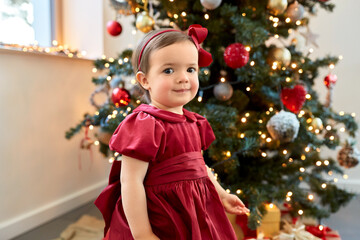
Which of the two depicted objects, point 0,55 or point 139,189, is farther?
point 0,55

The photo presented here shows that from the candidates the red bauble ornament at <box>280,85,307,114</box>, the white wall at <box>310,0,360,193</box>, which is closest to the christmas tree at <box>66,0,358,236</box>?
the red bauble ornament at <box>280,85,307,114</box>

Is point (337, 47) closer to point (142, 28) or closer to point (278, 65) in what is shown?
point (278, 65)

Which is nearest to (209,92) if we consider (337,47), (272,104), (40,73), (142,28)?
(272,104)

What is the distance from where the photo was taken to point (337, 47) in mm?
2508

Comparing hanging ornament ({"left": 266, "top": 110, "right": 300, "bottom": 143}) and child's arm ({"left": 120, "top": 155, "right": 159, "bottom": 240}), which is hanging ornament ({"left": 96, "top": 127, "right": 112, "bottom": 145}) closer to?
hanging ornament ({"left": 266, "top": 110, "right": 300, "bottom": 143})

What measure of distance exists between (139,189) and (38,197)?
1.34m

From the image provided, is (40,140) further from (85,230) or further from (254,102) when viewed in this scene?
(254,102)

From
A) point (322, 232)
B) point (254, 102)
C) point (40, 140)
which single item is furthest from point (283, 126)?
point (40, 140)

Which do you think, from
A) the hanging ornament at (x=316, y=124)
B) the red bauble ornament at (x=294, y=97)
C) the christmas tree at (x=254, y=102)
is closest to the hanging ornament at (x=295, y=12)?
the christmas tree at (x=254, y=102)

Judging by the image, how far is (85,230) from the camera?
1.84 m

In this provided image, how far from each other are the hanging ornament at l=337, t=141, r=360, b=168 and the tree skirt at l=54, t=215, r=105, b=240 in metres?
1.34

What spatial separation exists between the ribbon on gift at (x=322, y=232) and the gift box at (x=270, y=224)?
0.19 m

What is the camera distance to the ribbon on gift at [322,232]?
173 centimetres

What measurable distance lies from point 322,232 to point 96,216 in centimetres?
125
